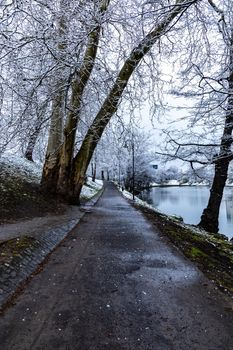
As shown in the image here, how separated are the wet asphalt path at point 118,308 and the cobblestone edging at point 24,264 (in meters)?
0.16

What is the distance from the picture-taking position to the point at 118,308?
3639 millimetres

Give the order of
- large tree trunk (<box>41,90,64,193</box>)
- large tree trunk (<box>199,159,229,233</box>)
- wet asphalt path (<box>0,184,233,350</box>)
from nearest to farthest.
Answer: wet asphalt path (<box>0,184,233,350</box>) < large tree trunk (<box>199,159,229,233</box>) < large tree trunk (<box>41,90,64,193</box>)

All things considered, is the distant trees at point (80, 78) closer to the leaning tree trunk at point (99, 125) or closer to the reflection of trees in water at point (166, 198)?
the leaning tree trunk at point (99, 125)

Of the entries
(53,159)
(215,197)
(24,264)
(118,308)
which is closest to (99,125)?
(53,159)

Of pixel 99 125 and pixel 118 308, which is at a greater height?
pixel 99 125

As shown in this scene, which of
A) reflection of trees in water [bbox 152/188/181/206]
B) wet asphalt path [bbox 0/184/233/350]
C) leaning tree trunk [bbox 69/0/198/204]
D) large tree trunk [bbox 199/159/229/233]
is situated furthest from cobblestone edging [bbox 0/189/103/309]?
reflection of trees in water [bbox 152/188/181/206]

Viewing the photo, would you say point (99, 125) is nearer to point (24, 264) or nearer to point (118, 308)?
point (24, 264)

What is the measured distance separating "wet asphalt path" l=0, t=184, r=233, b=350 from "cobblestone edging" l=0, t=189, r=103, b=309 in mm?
164

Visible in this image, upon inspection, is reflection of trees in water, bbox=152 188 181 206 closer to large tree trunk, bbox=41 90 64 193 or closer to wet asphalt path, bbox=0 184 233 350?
large tree trunk, bbox=41 90 64 193

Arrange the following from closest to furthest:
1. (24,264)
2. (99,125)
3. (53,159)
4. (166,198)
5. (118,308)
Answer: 1. (118,308)
2. (24,264)
3. (99,125)
4. (53,159)
5. (166,198)

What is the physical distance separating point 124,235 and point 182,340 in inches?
195

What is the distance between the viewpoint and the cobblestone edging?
3981 mm

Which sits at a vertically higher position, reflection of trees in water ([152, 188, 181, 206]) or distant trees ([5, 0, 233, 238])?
distant trees ([5, 0, 233, 238])

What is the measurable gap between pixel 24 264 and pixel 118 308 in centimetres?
180
